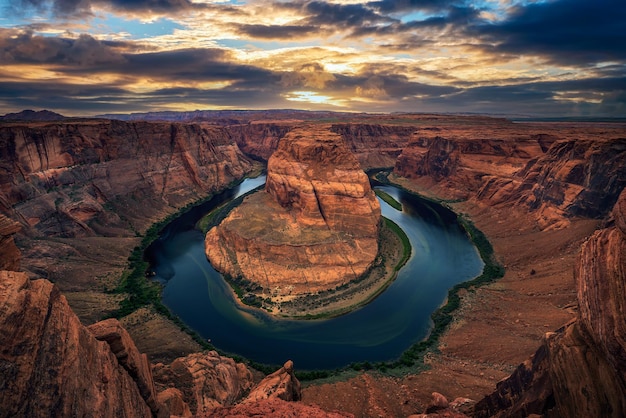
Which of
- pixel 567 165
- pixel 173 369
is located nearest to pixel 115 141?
pixel 173 369

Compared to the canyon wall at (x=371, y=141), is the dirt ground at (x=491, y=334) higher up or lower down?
lower down

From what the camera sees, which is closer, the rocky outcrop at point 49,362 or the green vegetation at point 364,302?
the rocky outcrop at point 49,362

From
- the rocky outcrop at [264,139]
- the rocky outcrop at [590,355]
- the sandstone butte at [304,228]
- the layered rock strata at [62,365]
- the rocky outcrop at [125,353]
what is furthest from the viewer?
the rocky outcrop at [264,139]

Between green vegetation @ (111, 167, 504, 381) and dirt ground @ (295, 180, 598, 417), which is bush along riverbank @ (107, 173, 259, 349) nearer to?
green vegetation @ (111, 167, 504, 381)

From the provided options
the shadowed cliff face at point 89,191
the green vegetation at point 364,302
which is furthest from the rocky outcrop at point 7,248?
the shadowed cliff face at point 89,191

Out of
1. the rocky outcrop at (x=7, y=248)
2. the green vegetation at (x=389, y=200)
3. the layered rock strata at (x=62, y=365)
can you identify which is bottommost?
the green vegetation at (x=389, y=200)

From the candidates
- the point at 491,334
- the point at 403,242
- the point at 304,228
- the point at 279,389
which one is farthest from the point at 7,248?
the point at 403,242

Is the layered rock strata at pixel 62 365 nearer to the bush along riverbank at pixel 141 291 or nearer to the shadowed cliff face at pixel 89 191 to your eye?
the bush along riverbank at pixel 141 291
